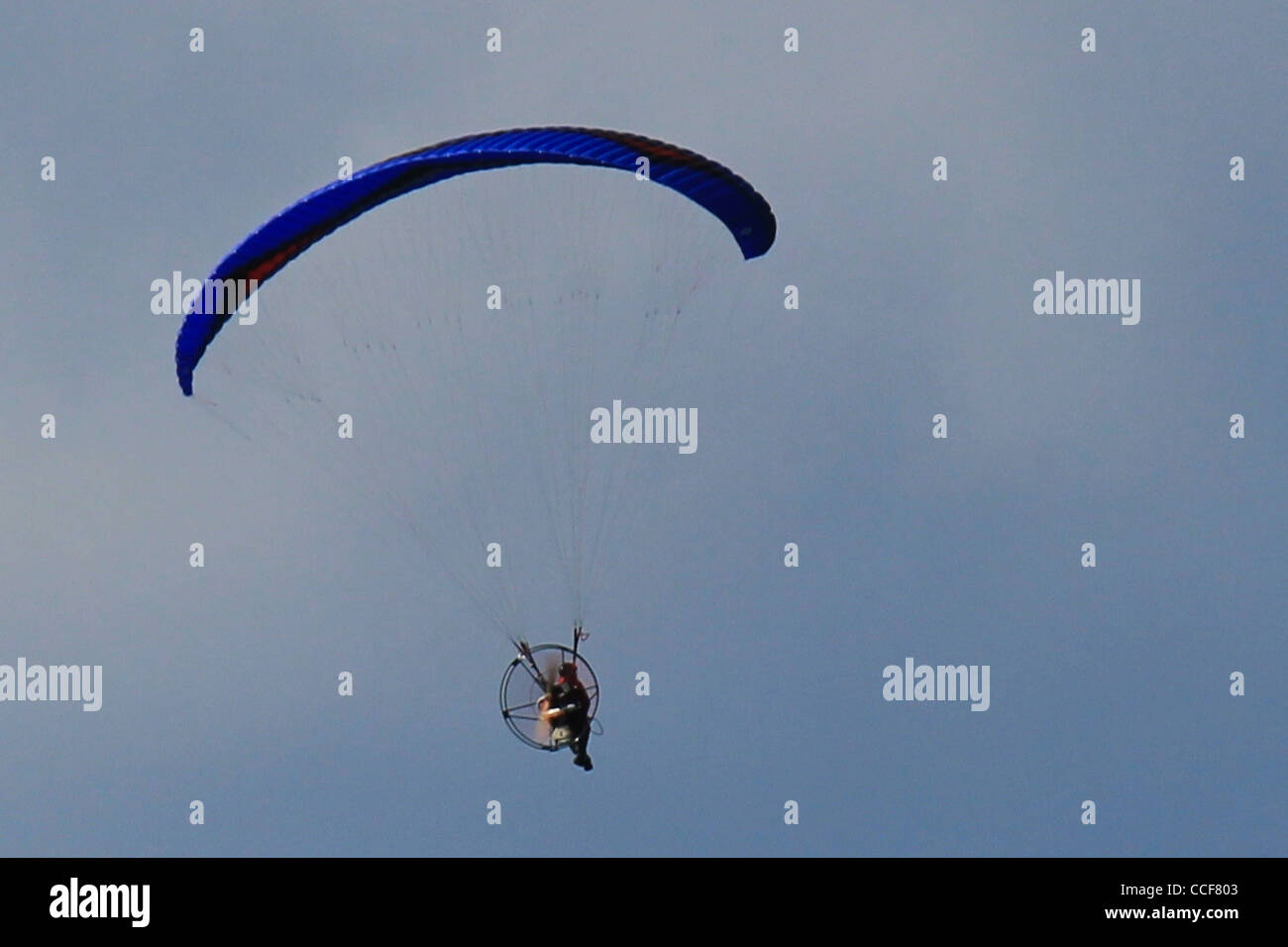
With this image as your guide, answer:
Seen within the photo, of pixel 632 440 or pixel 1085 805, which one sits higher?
pixel 632 440

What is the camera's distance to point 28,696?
1692 inches
